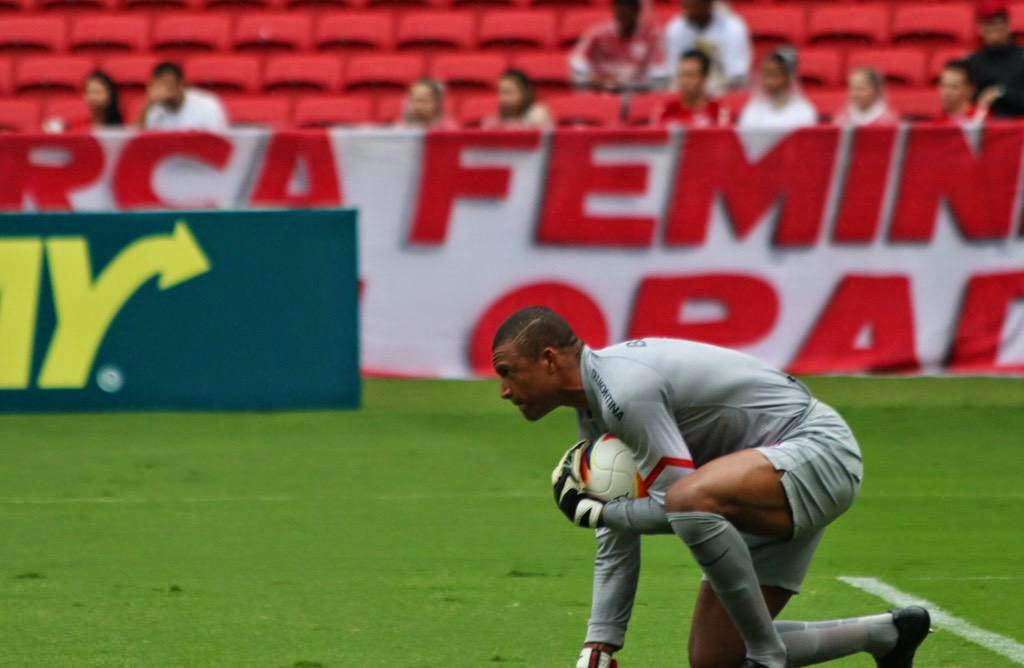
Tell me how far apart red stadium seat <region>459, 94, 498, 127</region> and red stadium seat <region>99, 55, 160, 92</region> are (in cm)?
333

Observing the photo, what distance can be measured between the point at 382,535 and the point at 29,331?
4.30m

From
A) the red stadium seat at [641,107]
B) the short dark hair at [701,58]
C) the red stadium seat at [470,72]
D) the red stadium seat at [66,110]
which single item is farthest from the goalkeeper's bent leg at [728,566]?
the red stadium seat at [66,110]

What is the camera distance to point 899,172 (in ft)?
42.1

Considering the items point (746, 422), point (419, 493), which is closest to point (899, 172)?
point (419, 493)

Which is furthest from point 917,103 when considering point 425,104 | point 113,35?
point 113,35

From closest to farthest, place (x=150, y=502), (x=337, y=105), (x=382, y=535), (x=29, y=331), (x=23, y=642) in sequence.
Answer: (x=23, y=642), (x=382, y=535), (x=150, y=502), (x=29, y=331), (x=337, y=105)

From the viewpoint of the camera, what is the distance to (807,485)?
5258mm

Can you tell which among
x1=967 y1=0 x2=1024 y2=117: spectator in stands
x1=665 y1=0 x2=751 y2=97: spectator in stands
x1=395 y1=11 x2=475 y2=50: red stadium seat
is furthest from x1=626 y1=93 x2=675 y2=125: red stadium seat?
x1=395 y1=11 x2=475 y2=50: red stadium seat

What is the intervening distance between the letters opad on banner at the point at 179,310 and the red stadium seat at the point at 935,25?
26.2ft

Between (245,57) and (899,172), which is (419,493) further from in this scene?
(245,57)

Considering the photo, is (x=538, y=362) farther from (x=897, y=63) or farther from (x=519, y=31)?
(x=519, y=31)

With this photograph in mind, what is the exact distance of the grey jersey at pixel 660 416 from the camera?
5023 mm

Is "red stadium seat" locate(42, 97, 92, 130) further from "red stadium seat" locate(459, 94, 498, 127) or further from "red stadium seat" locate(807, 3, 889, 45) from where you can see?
"red stadium seat" locate(807, 3, 889, 45)

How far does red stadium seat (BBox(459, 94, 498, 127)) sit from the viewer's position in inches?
655
